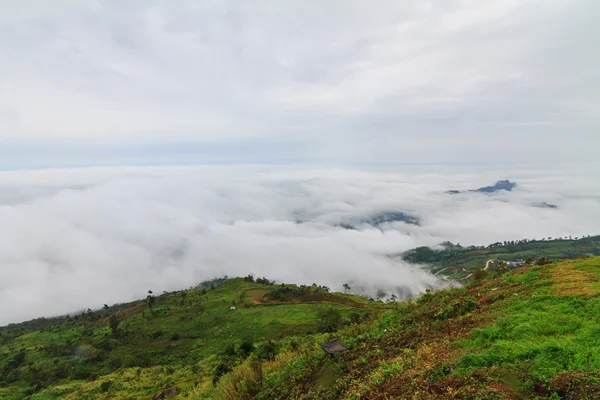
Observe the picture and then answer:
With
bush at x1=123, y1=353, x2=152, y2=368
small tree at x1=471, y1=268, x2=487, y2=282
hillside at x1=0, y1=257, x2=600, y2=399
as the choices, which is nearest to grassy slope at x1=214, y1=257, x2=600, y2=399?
hillside at x1=0, y1=257, x2=600, y2=399

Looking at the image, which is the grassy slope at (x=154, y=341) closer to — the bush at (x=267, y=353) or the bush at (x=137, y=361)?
the bush at (x=137, y=361)

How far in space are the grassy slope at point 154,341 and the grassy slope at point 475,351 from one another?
27.2 m

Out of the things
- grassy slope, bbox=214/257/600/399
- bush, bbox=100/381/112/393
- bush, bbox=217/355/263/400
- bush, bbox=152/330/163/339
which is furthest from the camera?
bush, bbox=152/330/163/339

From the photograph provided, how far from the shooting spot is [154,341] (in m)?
75.5

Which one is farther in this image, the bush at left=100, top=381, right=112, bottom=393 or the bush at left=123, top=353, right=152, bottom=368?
the bush at left=123, top=353, right=152, bottom=368

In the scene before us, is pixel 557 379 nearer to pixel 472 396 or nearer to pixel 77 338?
pixel 472 396

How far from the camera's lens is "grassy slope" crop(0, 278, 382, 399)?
4447cm

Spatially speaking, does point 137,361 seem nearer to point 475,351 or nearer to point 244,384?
point 244,384

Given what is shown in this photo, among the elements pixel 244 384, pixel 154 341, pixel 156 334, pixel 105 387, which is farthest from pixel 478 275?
pixel 156 334

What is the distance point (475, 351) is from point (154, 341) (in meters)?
83.5

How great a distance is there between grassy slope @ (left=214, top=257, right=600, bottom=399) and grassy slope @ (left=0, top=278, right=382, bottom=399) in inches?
1071

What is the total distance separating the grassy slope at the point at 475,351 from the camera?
7.53 metres

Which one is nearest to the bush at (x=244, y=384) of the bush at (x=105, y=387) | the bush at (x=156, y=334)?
the bush at (x=105, y=387)

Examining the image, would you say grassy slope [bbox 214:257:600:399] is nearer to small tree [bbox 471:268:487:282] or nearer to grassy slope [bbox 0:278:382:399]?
small tree [bbox 471:268:487:282]
